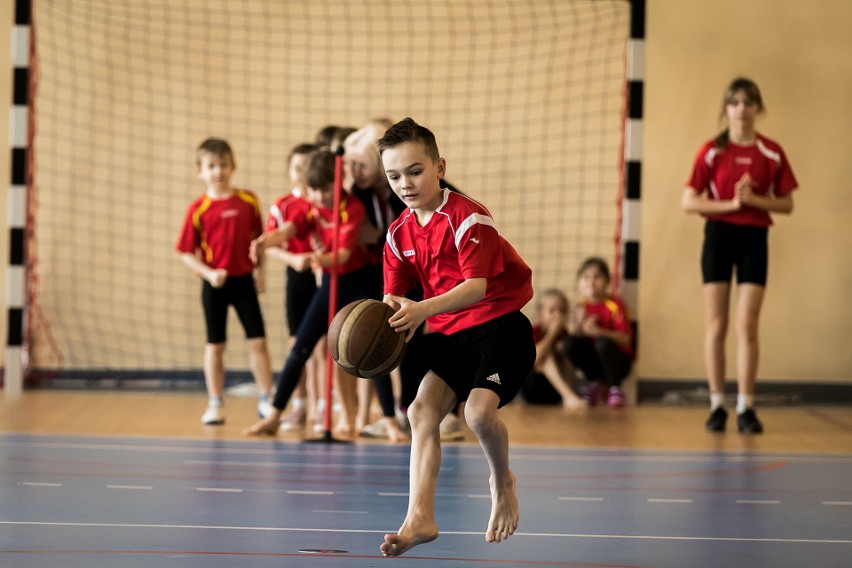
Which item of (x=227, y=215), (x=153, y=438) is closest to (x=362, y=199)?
(x=227, y=215)

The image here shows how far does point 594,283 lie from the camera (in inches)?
297

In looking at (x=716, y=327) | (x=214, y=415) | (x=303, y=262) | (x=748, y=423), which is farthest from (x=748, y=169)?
(x=214, y=415)

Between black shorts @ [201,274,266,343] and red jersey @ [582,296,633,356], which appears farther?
red jersey @ [582,296,633,356]

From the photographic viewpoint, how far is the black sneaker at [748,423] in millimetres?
6105

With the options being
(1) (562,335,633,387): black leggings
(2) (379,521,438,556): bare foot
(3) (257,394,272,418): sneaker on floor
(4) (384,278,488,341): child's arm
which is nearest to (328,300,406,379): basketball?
(4) (384,278,488,341): child's arm

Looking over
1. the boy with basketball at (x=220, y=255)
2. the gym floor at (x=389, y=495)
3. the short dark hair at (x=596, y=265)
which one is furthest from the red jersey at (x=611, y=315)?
the boy with basketball at (x=220, y=255)

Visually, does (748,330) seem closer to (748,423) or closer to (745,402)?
(745,402)

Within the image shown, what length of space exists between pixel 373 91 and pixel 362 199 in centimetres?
267

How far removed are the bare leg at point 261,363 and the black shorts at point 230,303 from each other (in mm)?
51

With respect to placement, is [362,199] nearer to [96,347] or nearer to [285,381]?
[285,381]

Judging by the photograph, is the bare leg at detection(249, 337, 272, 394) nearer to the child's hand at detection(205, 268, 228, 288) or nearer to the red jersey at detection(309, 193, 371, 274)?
the child's hand at detection(205, 268, 228, 288)

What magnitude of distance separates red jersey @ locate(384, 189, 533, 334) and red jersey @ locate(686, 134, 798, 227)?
3.14 metres

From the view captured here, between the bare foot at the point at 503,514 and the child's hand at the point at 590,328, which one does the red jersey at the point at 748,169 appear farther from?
the bare foot at the point at 503,514

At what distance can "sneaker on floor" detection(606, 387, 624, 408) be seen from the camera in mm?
7449
